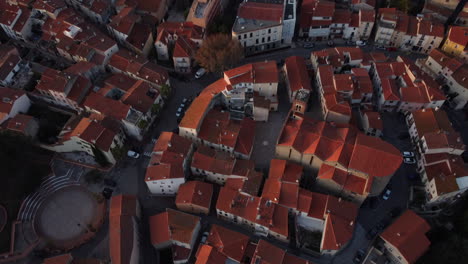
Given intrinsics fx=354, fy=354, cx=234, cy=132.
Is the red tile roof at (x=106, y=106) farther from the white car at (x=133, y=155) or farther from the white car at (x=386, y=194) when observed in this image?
the white car at (x=386, y=194)

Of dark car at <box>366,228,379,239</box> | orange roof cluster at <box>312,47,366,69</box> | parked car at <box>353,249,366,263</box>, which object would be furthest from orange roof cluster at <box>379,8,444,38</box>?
parked car at <box>353,249,366,263</box>

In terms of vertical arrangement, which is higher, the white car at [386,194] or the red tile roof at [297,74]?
the red tile roof at [297,74]

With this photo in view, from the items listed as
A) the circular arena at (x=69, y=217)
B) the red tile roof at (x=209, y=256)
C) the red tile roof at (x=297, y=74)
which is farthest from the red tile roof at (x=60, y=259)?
the red tile roof at (x=297, y=74)

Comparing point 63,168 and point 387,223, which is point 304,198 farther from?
point 63,168

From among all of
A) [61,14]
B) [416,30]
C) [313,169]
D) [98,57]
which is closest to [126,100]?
[98,57]

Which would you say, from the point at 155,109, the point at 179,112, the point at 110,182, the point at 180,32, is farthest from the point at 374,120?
the point at 110,182

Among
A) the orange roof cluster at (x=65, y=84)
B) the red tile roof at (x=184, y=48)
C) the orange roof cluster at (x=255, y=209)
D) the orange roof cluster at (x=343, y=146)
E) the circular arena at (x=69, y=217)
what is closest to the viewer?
the orange roof cluster at (x=255, y=209)

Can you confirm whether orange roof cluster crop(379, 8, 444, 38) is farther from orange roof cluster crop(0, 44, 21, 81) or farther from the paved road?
orange roof cluster crop(0, 44, 21, 81)
